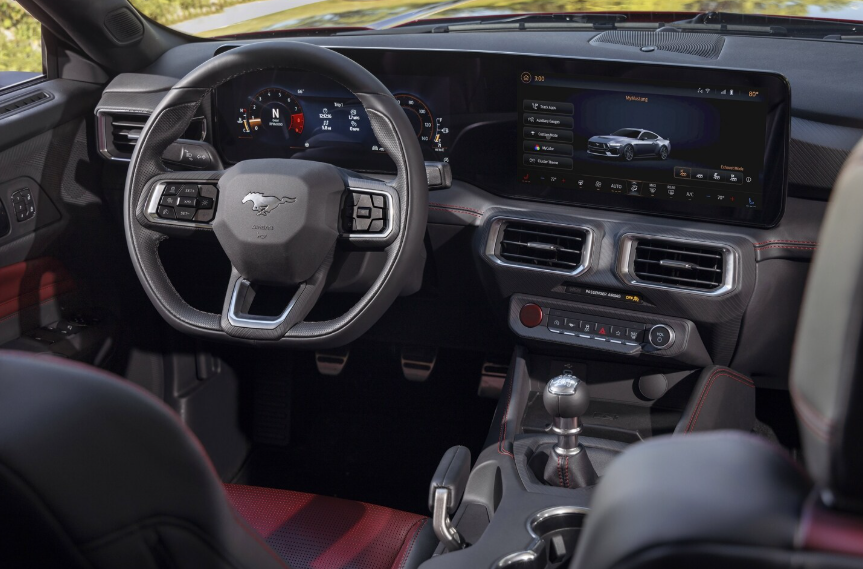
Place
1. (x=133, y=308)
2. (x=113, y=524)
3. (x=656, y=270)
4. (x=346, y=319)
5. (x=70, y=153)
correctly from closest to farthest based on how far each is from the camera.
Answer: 1. (x=113, y=524)
2. (x=346, y=319)
3. (x=656, y=270)
4. (x=70, y=153)
5. (x=133, y=308)

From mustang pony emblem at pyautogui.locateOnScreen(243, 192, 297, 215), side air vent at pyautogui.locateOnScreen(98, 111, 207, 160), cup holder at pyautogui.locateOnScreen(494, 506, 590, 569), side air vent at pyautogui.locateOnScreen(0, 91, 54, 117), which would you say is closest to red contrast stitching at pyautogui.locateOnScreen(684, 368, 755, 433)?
cup holder at pyautogui.locateOnScreen(494, 506, 590, 569)

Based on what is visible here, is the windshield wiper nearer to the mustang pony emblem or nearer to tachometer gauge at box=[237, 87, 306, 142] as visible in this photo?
tachometer gauge at box=[237, 87, 306, 142]

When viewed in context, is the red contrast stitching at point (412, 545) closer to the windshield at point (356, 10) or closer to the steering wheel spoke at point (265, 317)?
the steering wheel spoke at point (265, 317)

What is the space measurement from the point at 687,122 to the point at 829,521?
1518 mm

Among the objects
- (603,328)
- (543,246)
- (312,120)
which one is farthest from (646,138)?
(312,120)

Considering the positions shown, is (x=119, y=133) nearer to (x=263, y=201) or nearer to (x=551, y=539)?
(x=263, y=201)

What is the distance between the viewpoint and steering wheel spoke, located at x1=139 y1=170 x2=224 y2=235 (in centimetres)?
200

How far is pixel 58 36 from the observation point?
8.37 ft

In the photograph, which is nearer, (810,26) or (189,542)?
(189,542)

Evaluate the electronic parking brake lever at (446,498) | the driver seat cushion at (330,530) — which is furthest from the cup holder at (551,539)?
the driver seat cushion at (330,530)

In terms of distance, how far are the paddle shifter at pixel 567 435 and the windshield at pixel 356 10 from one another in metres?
1.16

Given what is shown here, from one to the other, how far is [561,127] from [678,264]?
42cm

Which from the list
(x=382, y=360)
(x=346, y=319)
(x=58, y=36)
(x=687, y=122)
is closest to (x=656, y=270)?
(x=687, y=122)

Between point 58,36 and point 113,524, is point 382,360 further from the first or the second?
point 113,524
